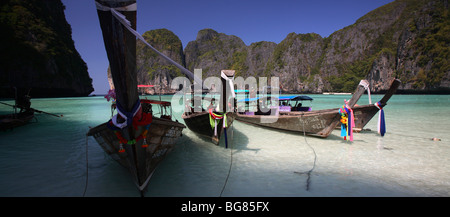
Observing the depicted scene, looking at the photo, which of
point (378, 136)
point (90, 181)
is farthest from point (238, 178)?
point (378, 136)

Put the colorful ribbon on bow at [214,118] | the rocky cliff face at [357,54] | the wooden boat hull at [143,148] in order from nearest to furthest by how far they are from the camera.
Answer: the wooden boat hull at [143,148], the colorful ribbon on bow at [214,118], the rocky cliff face at [357,54]

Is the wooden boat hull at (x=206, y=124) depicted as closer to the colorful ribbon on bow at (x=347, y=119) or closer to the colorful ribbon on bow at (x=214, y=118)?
the colorful ribbon on bow at (x=214, y=118)

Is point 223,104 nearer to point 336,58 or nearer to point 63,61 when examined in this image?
point 63,61

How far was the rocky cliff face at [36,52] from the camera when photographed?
36781 millimetres

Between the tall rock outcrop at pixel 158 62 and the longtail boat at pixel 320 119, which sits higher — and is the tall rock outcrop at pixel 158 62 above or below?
above

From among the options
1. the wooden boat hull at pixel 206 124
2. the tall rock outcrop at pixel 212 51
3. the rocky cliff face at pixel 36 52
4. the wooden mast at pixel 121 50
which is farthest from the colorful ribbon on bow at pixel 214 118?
the tall rock outcrop at pixel 212 51

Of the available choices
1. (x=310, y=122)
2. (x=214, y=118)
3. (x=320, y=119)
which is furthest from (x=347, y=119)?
(x=214, y=118)

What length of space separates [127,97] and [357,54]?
136968mm

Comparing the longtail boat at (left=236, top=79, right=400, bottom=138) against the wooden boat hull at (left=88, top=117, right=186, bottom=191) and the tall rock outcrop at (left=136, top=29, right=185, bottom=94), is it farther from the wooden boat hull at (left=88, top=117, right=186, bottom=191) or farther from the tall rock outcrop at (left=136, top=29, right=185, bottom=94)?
the tall rock outcrop at (left=136, top=29, right=185, bottom=94)

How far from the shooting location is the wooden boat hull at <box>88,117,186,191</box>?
12.1ft

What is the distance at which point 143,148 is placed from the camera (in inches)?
151

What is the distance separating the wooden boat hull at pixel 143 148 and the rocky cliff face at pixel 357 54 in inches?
3203

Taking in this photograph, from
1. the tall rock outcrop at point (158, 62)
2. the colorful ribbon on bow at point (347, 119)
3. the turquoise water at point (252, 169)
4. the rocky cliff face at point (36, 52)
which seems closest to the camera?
the turquoise water at point (252, 169)

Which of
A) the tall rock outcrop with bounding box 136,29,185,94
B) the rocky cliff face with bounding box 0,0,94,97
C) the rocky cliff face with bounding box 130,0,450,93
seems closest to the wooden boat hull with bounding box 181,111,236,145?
the rocky cliff face with bounding box 0,0,94,97
